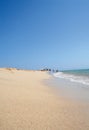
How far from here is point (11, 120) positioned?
4.24 m

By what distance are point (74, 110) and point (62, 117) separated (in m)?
1.03

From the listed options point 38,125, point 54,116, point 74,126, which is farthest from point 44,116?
point 74,126

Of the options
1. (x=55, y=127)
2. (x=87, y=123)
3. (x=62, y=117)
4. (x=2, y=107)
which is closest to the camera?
(x=55, y=127)

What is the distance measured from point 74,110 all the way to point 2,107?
2.69m

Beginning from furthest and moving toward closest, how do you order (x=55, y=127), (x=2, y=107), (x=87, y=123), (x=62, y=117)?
(x=2, y=107)
(x=62, y=117)
(x=87, y=123)
(x=55, y=127)

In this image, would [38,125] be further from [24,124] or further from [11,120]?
[11,120]

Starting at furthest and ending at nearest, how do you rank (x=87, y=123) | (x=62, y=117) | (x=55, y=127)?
(x=62, y=117) → (x=87, y=123) → (x=55, y=127)

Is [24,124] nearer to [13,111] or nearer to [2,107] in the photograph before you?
[13,111]

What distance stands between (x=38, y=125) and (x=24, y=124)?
39 centimetres

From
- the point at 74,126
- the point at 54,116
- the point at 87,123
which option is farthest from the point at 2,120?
the point at 87,123

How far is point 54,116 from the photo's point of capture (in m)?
4.80

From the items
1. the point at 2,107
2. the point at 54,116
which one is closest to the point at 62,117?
the point at 54,116

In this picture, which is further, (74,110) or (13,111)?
(74,110)

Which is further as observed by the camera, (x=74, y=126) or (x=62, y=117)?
(x=62, y=117)
